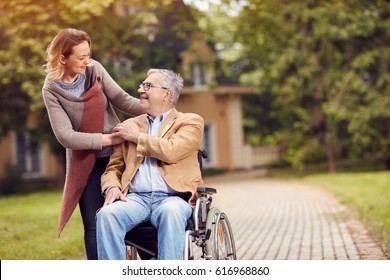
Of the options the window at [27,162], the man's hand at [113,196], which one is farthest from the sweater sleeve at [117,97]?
the window at [27,162]

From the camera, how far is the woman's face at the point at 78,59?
3.76 m

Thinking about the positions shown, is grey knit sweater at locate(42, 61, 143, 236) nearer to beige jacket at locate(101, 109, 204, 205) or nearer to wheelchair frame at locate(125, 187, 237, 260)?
beige jacket at locate(101, 109, 204, 205)

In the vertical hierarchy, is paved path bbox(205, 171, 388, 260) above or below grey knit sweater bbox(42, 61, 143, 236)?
below

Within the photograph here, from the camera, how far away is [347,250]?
540cm

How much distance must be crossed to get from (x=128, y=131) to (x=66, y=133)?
30 centimetres

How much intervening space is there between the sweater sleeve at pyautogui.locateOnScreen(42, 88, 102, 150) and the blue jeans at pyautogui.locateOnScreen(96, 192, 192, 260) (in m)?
0.35

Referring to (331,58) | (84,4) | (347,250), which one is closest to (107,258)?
(347,250)

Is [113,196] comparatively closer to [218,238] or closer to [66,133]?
[66,133]

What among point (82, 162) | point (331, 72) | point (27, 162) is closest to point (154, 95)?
point (82, 162)

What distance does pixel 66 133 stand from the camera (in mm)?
3777

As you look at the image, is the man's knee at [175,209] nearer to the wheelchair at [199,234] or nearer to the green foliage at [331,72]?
the wheelchair at [199,234]

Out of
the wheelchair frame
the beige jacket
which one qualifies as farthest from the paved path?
the beige jacket

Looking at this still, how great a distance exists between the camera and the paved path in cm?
541
